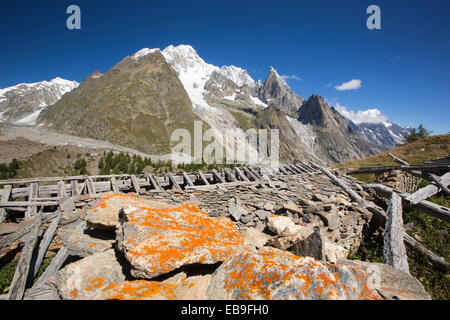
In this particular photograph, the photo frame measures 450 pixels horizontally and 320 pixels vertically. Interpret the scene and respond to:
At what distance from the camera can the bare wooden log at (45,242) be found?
17.5ft

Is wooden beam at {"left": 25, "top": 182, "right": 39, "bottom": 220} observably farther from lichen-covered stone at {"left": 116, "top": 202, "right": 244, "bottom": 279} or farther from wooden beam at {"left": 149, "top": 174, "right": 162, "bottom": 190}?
lichen-covered stone at {"left": 116, "top": 202, "right": 244, "bottom": 279}

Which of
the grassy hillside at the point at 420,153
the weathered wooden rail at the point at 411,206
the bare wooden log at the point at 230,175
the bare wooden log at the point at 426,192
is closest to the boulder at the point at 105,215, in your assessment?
the bare wooden log at the point at 230,175

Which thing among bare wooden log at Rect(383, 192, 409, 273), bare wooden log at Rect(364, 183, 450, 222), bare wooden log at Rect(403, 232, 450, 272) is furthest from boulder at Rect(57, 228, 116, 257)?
bare wooden log at Rect(364, 183, 450, 222)

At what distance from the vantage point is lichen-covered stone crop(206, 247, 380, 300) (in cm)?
283

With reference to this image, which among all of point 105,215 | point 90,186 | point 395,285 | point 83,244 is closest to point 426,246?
point 395,285

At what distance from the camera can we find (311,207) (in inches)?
323

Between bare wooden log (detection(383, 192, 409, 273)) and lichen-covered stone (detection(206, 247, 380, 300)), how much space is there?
3154mm

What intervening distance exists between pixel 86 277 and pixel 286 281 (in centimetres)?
379

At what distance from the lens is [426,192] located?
8484mm

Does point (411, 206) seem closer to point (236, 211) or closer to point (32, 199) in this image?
point (236, 211)

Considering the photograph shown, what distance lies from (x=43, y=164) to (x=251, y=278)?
32.6 meters

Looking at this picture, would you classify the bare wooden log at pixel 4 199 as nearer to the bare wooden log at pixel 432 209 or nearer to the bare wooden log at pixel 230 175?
the bare wooden log at pixel 230 175

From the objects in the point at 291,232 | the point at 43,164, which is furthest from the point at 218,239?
the point at 43,164
